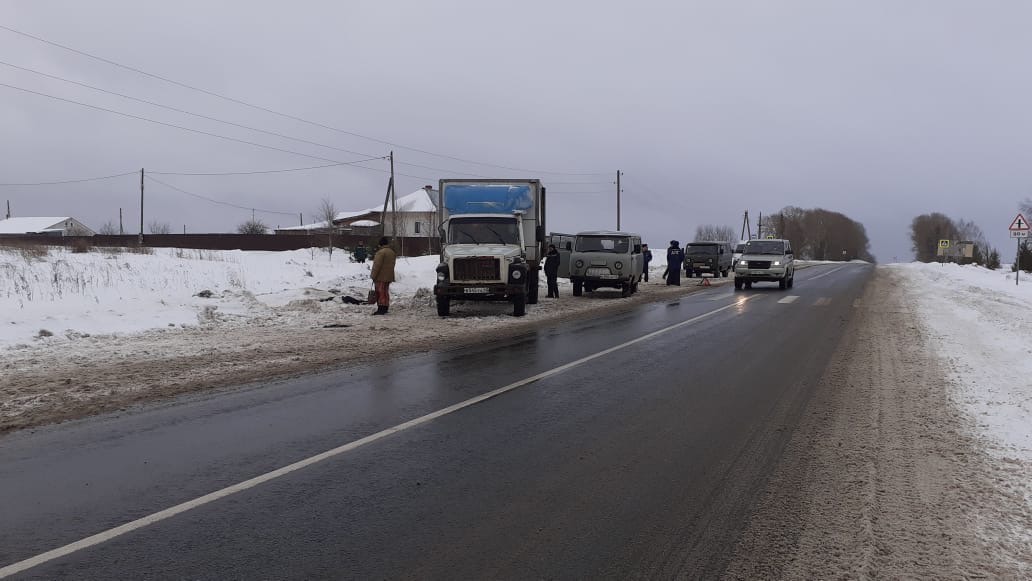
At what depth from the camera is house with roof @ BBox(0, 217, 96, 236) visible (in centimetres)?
8938

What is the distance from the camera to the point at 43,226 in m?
91.7

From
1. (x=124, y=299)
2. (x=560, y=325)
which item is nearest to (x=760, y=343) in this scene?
(x=560, y=325)

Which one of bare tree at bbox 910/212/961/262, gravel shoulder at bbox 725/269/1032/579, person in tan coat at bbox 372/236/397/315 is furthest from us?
bare tree at bbox 910/212/961/262

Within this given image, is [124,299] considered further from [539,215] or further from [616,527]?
[616,527]

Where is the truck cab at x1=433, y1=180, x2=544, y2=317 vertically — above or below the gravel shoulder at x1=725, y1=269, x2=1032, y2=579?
above

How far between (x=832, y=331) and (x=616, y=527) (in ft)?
35.9

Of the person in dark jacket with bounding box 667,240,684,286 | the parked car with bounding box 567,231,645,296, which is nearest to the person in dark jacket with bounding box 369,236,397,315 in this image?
the parked car with bounding box 567,231,645,296

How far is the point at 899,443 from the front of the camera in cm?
555

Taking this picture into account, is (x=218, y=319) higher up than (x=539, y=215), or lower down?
lower down

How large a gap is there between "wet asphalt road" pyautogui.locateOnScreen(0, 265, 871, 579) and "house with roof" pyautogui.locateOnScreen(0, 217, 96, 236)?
9878 centimetres

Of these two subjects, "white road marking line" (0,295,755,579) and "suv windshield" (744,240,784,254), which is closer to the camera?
"white road marking line" (0,295,755,579)

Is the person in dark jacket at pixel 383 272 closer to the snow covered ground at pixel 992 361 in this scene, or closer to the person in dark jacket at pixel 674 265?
the snow covered ground at pixel 992 361

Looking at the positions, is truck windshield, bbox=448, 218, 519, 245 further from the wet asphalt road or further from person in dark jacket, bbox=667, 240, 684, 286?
person in dark jacket, bbox=667, 240, 684, 286

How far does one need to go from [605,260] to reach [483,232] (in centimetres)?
682
